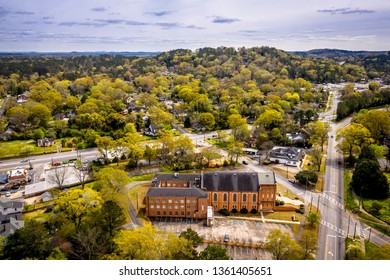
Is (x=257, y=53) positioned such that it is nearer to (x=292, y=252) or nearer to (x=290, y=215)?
(x=290, y=215)

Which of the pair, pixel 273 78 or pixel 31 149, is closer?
pixel 31 149

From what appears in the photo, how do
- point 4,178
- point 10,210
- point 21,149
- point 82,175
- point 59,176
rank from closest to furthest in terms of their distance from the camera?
point 10,210
point 4,178
point 59,176
point 82,175
point 21,149

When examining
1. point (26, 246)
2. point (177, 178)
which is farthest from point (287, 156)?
point (26, 246)

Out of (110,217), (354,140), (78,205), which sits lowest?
(110,217)

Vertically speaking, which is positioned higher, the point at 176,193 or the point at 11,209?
the point at 176,193

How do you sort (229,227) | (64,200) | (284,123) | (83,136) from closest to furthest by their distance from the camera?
(64,200)
(229,227)
(83,136)
(284,123)

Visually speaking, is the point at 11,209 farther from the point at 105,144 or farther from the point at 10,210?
the point at 105,144

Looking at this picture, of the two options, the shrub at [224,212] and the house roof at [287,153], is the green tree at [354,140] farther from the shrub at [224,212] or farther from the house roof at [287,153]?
the shrub at [224,212]
